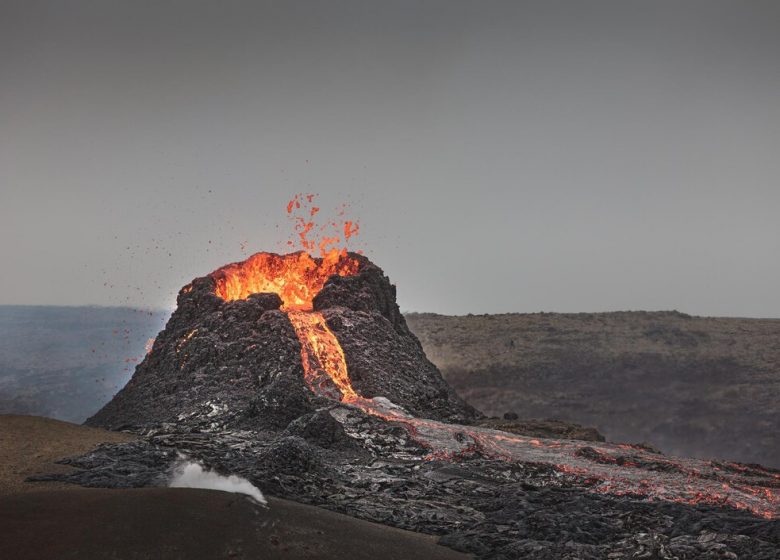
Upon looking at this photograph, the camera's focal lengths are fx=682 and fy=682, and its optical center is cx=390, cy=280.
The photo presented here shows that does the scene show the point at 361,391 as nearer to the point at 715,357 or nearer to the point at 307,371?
the point at 307,371

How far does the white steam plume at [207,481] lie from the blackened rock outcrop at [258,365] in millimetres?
7032

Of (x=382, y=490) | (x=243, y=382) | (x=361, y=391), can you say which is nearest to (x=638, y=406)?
(x=361, y=391)

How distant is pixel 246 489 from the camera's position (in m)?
14.9

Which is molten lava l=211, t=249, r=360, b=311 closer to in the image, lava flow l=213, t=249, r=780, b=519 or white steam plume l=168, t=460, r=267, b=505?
lava flow l=213, t=249, r=780, b=519

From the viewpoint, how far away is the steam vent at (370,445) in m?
14.8

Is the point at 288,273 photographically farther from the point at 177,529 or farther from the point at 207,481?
the point at 177,529

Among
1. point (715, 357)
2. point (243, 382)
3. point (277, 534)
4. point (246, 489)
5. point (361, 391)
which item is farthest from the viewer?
point (715, 357)

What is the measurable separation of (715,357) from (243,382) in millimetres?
49392

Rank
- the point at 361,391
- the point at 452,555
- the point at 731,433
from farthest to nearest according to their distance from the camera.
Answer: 1. the point at 731,433
2. the point at 361,391
3. the point at 452,555

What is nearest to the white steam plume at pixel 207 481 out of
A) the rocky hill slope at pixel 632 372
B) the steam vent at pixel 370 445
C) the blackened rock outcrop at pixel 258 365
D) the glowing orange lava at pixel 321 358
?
the steam vent at pixel 370 445

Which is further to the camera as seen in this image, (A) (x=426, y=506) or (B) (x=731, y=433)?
(B) (x=731, y=433)

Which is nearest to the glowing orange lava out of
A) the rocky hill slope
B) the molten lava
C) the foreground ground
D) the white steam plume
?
the molten lava

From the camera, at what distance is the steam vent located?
1480 cm

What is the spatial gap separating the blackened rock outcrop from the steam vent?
83 mm
